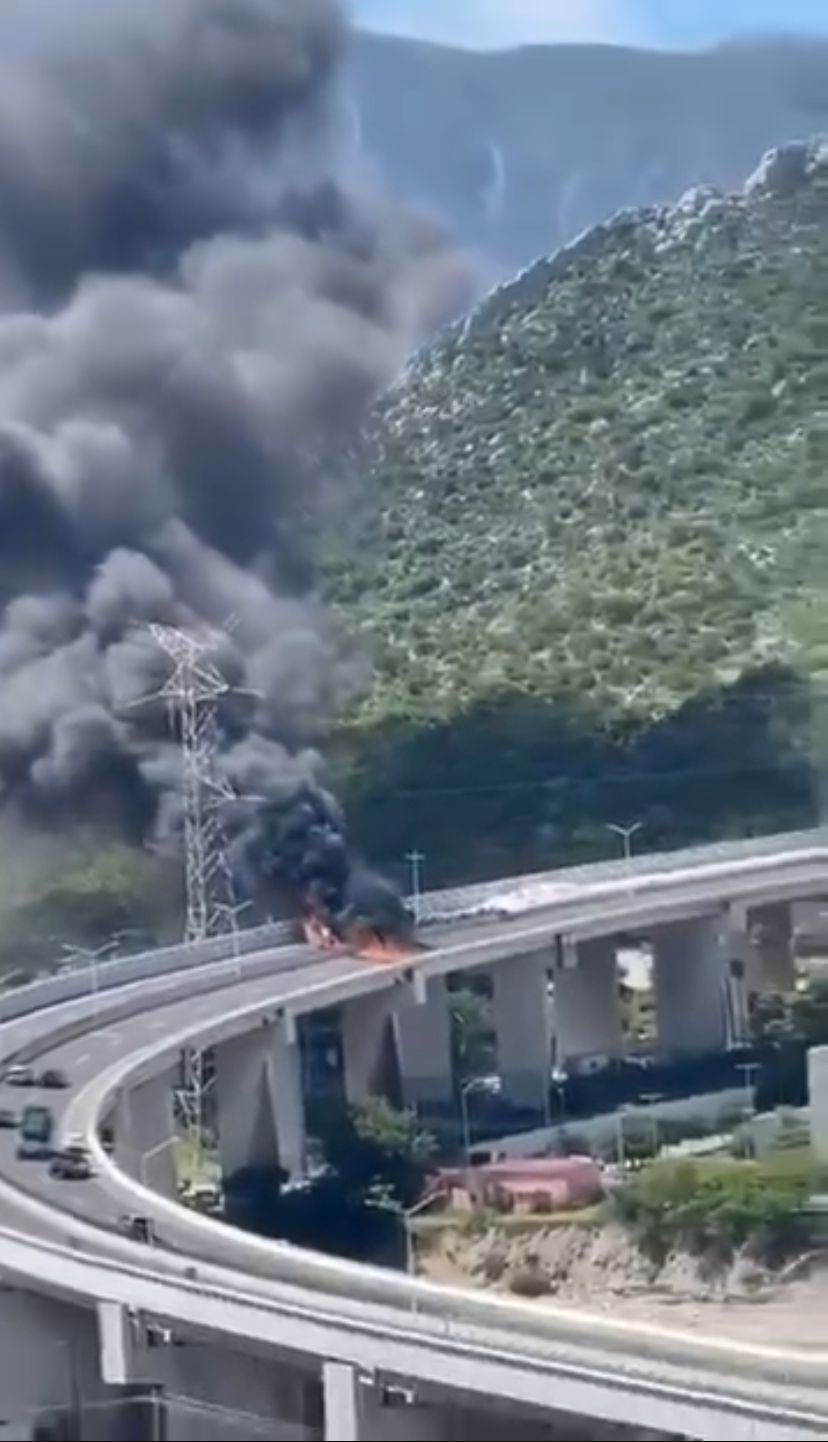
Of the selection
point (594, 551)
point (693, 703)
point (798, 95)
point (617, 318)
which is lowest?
point (693, 703)

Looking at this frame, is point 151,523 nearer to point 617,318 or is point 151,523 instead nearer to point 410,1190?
point 617,318

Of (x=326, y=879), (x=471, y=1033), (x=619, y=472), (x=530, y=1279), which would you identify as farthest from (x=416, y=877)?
(x=619, y=472)

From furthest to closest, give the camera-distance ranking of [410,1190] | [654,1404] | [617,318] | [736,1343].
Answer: [617,318] < [410,1190] < [736,1343] < [654,1404]

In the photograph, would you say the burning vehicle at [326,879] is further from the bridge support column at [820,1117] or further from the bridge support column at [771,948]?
the bridge support column at [820,1117]

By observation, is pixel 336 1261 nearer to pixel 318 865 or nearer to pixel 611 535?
pixel 318 865

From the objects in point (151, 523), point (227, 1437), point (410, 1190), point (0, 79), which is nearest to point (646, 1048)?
point (410, 1190)

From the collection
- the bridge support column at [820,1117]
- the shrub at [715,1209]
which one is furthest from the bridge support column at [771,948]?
the shrub at [715,1209]

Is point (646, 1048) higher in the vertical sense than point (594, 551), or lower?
lower

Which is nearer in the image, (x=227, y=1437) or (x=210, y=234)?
(x=227, y=1437)
